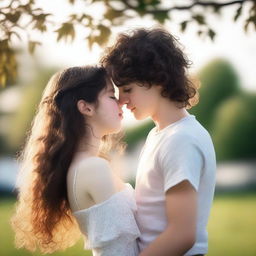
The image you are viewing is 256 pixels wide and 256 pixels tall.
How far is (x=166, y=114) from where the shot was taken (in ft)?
10.7

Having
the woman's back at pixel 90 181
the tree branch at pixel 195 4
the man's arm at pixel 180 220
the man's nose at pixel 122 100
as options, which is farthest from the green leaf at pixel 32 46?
the man's arm at pixel 180 220

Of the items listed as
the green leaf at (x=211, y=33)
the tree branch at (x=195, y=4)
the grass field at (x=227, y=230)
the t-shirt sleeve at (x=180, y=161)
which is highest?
the tree branch at (x=195, y=4)

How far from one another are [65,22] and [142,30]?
47.7 inches

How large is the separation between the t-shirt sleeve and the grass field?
22.4 feet

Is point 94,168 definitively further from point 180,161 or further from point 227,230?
point 227,230

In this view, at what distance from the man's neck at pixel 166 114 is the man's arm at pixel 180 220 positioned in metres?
0.43

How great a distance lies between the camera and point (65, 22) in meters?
4.45

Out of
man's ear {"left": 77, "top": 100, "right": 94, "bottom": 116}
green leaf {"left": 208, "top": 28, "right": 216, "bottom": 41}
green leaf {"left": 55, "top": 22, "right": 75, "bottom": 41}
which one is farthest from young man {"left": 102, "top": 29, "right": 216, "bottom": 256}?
green leaf {"left": 208, "top": 28, "right": 216, "bottom": 41}

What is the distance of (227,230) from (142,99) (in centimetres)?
1931

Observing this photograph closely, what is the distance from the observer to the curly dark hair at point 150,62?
128 inches

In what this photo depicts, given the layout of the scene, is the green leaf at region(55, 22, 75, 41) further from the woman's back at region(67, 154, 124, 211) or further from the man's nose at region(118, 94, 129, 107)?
the woman's back at region(67, 154, 124, 211)

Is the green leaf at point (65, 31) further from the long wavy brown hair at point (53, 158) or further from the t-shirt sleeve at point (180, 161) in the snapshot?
the t-shirt sleeve at point (180, 161)

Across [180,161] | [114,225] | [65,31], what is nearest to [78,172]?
[114,225]

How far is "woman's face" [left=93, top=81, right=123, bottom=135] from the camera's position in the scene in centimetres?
332
